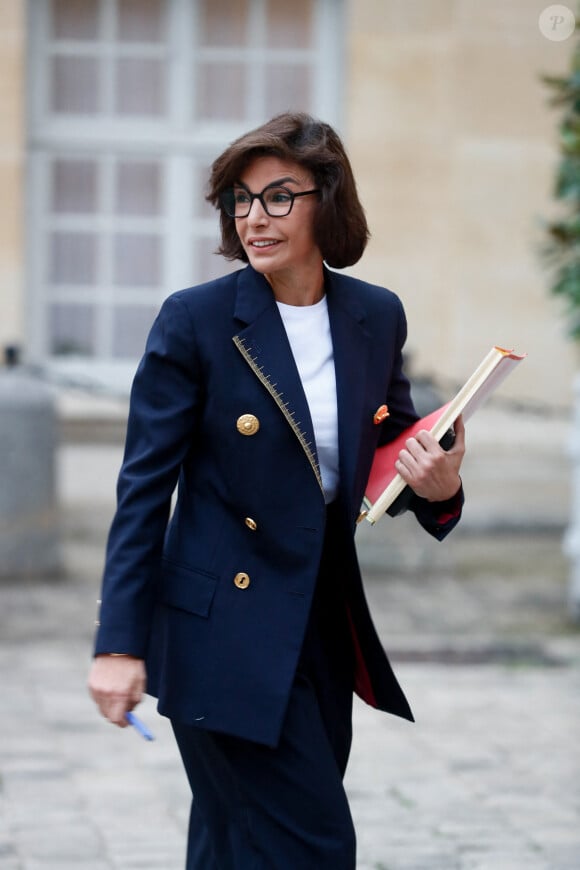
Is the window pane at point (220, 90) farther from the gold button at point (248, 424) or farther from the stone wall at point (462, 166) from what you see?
the gold button at point (248, 424)

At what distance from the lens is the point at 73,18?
11891 millimetres

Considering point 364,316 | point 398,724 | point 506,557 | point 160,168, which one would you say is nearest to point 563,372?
point 506,557

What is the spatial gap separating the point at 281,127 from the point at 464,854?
7.54 feet

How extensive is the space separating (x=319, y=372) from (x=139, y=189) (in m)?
9.30

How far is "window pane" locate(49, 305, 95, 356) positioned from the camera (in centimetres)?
1237

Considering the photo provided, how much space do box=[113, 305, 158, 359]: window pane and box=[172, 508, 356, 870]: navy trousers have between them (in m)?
9.22

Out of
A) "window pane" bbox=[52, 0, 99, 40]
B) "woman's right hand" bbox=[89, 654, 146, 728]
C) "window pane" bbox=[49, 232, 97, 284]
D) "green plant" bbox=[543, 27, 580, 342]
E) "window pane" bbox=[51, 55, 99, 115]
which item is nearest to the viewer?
"woman's right hand" bbox=[89, 654, 146, 728]

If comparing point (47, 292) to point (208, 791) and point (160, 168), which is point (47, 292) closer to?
point (160, 168)

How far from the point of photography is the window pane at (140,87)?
1202 cm

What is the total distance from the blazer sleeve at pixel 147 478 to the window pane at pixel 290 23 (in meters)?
9.30

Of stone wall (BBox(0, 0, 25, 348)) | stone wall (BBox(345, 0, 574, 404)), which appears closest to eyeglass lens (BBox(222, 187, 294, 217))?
stone wall (BBox(345, 0, 574, 404))

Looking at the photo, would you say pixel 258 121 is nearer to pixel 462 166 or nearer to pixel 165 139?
pixel 165 139

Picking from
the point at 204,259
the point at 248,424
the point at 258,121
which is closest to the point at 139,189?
the point at 204,259

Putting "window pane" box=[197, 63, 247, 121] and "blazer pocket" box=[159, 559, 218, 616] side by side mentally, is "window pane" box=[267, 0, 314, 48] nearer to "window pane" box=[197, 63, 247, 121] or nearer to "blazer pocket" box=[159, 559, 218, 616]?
"window pane" box=[197, 63, 247, 121]
